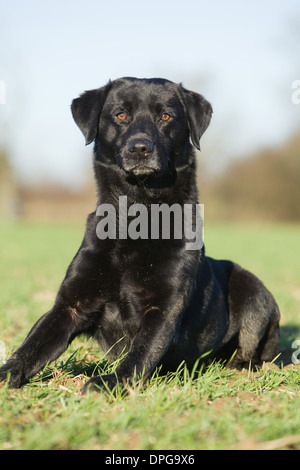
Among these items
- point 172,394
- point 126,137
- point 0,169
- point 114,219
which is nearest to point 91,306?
point 114,219

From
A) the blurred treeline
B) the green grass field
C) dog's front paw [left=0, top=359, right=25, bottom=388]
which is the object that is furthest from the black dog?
the blurred treeline

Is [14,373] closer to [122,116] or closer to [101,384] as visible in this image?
[101,384]

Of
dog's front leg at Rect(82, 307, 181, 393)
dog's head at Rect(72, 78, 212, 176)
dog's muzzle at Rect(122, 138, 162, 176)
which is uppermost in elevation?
dog's head at Rect(72, 78, 212, 176)

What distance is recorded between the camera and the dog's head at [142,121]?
3.60m

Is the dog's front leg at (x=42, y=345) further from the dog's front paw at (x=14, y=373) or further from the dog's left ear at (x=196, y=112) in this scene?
the dog's left ear at (x=196, y=112)

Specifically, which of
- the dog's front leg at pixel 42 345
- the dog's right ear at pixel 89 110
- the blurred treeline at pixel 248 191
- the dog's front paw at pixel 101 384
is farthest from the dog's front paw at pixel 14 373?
the blurred treeline at pixel 248 191

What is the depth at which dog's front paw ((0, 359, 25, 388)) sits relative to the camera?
3.14m

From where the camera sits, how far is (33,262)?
13.3 m

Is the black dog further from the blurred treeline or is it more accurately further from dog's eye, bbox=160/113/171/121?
the blurred treeline

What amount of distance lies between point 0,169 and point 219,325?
139ft

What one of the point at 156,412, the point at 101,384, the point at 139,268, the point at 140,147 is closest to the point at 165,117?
the point at 140,147

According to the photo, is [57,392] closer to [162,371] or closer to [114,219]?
[162,371]

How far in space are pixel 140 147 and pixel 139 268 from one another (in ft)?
2.56

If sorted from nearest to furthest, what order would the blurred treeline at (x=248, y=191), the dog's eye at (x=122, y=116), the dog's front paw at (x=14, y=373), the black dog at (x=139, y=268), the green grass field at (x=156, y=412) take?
the green grass field at (x=156, y=412) < the dog's front paw at (x=14, y=373) < the black dog at (x=139, y=268) < the dog's eye at (x=122, y=116) < the blurred treeline at (x=248, y=191)
